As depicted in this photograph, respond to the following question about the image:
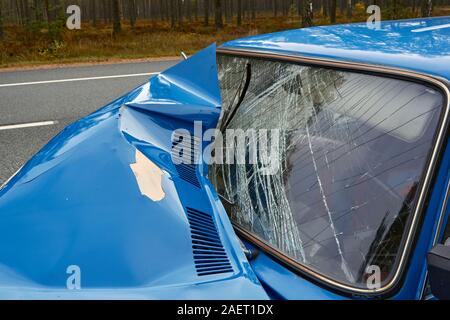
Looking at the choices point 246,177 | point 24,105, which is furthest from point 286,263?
point 24,105

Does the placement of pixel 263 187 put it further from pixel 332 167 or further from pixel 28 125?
pixel 28 125

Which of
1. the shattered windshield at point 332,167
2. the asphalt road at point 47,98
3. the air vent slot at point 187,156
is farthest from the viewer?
the asphalt road at point 47,98

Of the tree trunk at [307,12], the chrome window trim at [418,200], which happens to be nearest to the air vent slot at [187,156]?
the chrome window trim at [418,200]

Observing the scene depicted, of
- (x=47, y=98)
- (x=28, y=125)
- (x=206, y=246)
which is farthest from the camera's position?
(x=47, y=98)

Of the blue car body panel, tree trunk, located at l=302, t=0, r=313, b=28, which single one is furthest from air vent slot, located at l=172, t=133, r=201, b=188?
tree trunk, located at l=302, t=0, r=313, b=28

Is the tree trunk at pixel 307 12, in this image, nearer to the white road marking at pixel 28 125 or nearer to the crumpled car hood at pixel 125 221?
the white road marking at pixel 28 125

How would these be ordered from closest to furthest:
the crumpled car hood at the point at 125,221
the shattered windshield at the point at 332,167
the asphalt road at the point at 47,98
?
the crumpled car hood at the point at 125,221 < the shattered windshield at the point at 332,167 < the asphalt road at the point at 47,98

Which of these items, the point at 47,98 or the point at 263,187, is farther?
the point at 47,98

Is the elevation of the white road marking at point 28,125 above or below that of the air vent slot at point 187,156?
below

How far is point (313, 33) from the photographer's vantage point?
2.15 m

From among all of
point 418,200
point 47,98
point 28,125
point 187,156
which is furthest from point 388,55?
point 47,98

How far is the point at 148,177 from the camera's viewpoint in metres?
1.56

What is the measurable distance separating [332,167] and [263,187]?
11.0 inches

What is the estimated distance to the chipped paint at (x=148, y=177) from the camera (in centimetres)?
149
